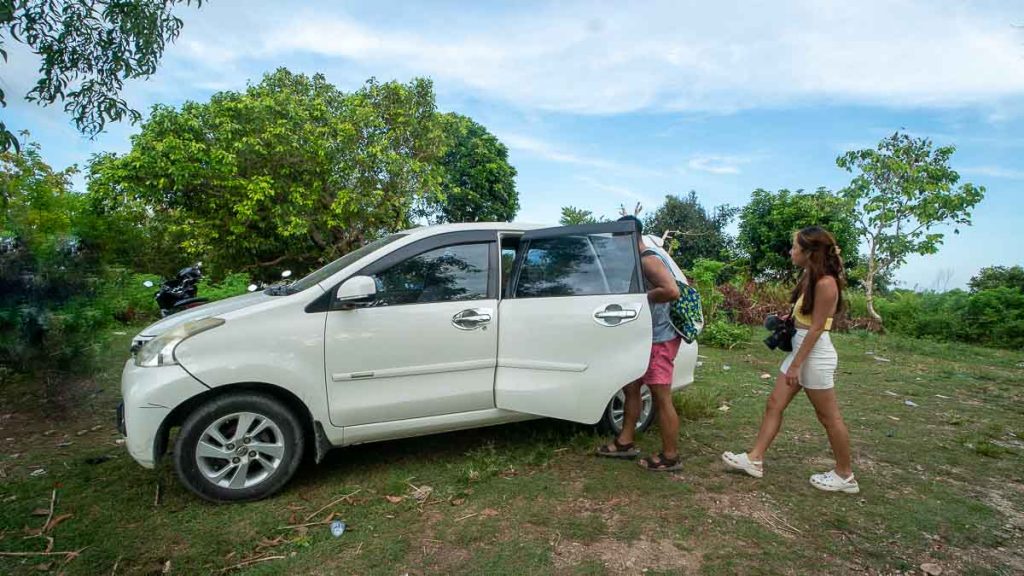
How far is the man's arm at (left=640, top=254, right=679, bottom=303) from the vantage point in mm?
3676

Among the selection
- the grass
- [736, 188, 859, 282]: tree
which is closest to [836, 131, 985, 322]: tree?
[736, 188, 859, 282]: tree

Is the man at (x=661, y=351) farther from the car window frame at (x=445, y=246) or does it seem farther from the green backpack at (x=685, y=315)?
the car window frame at (x=445, y=246)

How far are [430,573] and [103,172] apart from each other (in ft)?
58.5

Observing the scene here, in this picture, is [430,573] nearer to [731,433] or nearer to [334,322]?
[334,322]

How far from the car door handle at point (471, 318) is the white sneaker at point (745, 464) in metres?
1.93

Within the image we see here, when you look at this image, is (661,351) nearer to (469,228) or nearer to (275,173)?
(469,228)

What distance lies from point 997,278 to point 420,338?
1976 centimetres

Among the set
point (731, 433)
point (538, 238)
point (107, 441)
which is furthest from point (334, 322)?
point (731, 433)

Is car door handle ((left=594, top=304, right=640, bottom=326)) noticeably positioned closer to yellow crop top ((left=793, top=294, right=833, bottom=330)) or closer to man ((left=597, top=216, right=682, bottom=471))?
man ((left=597, top=216, right=682, bottom=471))

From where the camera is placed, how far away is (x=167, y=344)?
322cm

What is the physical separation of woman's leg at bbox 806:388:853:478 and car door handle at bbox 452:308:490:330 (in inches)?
83.6

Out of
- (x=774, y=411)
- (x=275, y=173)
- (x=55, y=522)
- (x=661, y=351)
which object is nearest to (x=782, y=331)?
(x=774, y=411)

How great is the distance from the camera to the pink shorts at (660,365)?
148 inches

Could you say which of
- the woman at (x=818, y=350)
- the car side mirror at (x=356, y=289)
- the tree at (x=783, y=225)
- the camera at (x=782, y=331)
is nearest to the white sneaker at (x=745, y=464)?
the woman at (x=818, y=350)
